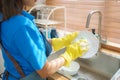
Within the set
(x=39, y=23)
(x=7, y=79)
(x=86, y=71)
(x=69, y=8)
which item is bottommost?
(x=86, y=71)

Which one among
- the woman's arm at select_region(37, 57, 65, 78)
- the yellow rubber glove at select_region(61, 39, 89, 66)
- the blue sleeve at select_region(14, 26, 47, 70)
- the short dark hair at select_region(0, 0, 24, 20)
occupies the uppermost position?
the short dark hair at select_region(0, 0, 24, 20)

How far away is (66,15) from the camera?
1920 mm

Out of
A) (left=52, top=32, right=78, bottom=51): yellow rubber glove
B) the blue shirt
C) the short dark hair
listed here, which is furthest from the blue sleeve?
(left=52, top=32, right=78, bottom=51): yellow rubber glove

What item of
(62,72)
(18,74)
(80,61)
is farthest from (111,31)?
(18,74)

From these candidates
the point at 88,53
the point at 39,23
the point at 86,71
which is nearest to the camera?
the point at 88,53

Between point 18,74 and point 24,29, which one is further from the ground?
point 24,29

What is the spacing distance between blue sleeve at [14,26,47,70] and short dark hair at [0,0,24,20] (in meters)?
0.11

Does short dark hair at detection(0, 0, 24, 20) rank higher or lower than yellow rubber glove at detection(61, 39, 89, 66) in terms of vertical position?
higher

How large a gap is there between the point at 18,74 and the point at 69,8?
1.24 metres

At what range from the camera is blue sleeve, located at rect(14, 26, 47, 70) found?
0.68 meters

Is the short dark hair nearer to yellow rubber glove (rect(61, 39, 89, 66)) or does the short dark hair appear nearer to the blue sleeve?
the blue sleeve

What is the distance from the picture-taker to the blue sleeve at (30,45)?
2.22ft

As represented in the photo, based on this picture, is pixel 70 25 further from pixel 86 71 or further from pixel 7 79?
pixel 7 79

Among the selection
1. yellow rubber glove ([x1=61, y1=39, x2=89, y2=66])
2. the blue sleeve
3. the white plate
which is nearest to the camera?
the blue sleeve
